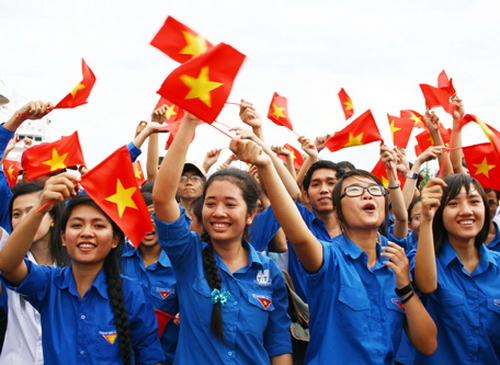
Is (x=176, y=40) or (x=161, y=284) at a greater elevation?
(x=176, y=40)

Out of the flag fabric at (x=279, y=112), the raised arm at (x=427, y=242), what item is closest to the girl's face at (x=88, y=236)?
the raised arm at (x=427, y=242)

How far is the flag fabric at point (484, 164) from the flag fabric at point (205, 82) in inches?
91.6

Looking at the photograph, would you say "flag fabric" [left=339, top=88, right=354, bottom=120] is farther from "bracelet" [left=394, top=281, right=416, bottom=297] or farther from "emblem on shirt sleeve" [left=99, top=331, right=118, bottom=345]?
"emblem on shirt sleeve" [left=99, top=331, right=118, bottom=345]

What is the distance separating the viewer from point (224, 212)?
255 cm

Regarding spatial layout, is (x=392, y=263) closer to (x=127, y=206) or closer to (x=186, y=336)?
(x=186, y=336)

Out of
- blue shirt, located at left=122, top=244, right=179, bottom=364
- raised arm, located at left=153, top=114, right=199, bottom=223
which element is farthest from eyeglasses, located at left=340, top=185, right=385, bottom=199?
blue shirt, located at left=122, top=244, right=179, bottom=364

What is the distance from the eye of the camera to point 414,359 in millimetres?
2713

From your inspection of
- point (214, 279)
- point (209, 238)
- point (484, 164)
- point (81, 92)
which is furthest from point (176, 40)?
point (484, 164)

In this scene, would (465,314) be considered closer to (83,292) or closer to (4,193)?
(83,292)

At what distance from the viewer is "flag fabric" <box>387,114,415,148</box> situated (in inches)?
203

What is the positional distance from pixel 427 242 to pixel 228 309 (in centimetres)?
111

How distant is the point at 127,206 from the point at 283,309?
106 centimetres

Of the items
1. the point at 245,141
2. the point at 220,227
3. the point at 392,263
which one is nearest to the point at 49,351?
the point at 220,227

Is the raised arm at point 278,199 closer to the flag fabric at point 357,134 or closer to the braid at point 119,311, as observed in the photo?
the braid at point 119,311
